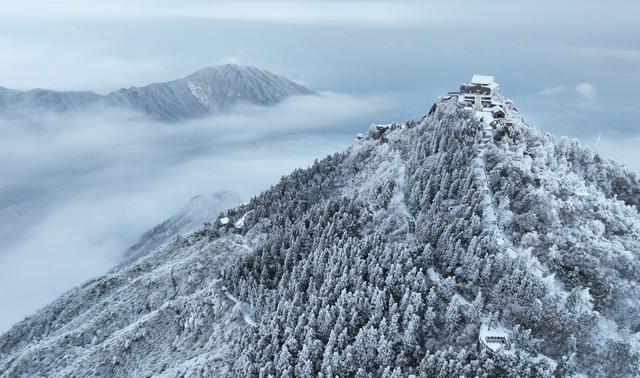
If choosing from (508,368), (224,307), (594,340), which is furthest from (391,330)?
(224,307)

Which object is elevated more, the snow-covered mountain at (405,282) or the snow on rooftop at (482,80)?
the snow on rooftop at (482,80)

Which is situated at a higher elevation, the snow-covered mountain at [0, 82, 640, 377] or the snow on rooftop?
the snow on rooftop

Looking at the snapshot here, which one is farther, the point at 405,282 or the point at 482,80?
the point at 482,80

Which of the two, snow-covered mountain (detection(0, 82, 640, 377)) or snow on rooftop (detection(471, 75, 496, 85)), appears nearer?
snow-covered mountain (detection(0, 82, 640, 377))

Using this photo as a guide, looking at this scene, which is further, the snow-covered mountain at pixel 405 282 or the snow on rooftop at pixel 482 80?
the snow on rooftop at pixel 482 80

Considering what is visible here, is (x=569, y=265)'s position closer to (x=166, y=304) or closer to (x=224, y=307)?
(x=224, y=307)

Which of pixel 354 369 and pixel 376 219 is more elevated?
pixel 376 219

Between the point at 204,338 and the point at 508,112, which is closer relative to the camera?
the point at 204,338

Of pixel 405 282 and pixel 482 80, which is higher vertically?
pixel 482 80
